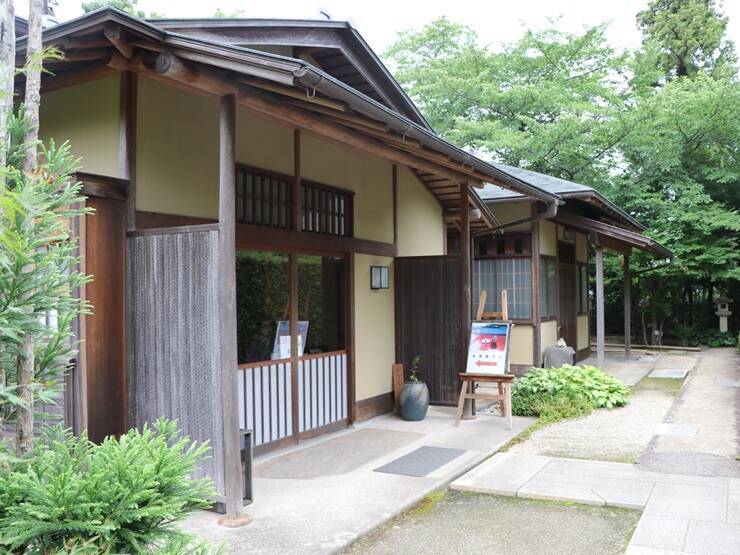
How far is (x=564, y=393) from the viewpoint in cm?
902

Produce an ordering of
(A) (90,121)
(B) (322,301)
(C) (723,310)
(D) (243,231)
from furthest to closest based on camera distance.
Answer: (C) (723,310), (B) (322,301), (D) (243,231), (A) (90,121)

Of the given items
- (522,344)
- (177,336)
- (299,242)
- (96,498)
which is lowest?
(522,344)

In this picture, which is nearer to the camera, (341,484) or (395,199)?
(341,484)

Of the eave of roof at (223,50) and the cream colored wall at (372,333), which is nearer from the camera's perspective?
the eave of roof at (223,50)

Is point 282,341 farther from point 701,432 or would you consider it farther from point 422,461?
point 701,432

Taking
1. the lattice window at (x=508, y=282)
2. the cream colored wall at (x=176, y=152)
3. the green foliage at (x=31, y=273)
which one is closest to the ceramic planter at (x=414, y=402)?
the cream colored wall at (x=176, y=152)

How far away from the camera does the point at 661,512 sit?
475 cm

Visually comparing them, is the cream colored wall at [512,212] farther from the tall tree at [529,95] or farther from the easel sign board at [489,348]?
the tall tree at [529,95]

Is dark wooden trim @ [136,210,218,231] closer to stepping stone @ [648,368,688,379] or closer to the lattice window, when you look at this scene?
the lattice window

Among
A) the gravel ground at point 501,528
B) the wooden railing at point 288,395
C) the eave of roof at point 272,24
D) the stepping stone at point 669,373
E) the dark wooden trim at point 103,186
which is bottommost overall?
the gravel ground at point 501,528

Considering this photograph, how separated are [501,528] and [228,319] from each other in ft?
7.87

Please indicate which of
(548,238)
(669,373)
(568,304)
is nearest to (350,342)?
(548,238)

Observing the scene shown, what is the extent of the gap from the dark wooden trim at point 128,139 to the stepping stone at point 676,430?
6130 mm

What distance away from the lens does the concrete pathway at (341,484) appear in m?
4.32
